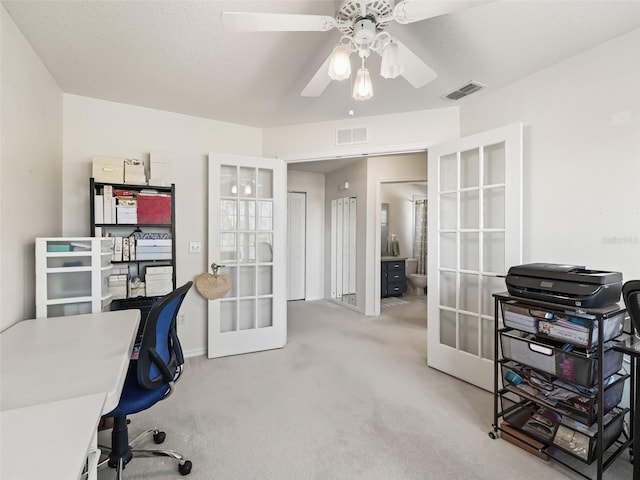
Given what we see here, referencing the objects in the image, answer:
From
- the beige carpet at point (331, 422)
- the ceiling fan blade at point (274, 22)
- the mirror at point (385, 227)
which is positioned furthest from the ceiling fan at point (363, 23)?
the mirror at point (385, 227)

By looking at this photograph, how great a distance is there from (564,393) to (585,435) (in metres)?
0.20

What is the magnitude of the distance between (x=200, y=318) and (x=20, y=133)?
208 centimetres

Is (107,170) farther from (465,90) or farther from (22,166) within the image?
(465,90)

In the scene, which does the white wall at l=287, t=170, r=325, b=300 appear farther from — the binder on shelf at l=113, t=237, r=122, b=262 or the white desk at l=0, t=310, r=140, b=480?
the white desk at l=0, t=310, r=140, b=480

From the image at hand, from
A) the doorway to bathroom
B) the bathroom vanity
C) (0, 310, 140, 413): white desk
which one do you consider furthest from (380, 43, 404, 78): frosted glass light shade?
the doorway to bathroom

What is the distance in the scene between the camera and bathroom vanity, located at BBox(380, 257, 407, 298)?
6043mm

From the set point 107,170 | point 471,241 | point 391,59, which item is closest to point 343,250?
point 471,241

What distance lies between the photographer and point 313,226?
A: 19.7 ft

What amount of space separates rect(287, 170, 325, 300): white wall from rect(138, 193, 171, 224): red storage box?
3.21 m

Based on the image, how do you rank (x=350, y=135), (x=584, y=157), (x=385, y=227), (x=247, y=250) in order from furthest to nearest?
1. (x=385, y=227)
2. (x=247, y=250)
3. (x=350, y=135)
4. (x=584, y=157)

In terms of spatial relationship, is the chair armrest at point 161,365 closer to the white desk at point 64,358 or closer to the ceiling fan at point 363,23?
the white desk at point 64,358

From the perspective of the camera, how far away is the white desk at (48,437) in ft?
2.26

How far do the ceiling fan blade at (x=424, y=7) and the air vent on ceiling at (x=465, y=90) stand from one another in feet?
4.77

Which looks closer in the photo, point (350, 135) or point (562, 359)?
point (562, 359)
